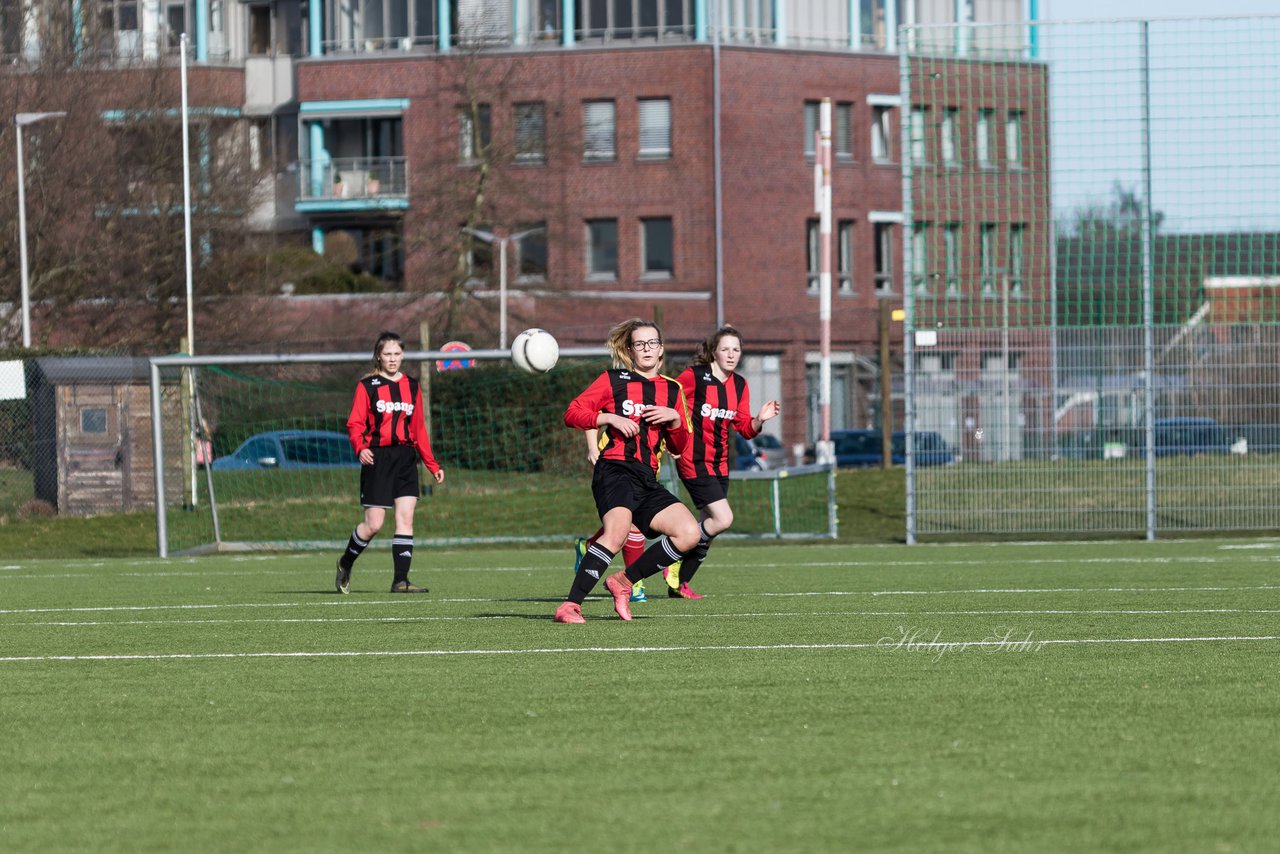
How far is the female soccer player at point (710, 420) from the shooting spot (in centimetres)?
1315

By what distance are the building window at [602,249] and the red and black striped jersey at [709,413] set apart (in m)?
40.9

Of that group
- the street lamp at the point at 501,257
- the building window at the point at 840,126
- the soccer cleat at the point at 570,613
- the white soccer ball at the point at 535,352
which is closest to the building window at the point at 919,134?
the white soccer ball at the point at 535,352

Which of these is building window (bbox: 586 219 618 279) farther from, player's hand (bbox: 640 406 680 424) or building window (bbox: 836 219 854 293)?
player's hand (bbox: 640 406 680 424)

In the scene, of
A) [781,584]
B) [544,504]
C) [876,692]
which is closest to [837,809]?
[876,692]

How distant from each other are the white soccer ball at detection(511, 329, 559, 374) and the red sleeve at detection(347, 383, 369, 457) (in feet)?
7.53

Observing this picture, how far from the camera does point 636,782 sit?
5992mm

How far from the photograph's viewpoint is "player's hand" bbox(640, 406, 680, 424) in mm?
10617

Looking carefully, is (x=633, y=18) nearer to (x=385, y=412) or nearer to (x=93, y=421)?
(x=93, y=421)

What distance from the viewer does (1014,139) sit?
20.6 m

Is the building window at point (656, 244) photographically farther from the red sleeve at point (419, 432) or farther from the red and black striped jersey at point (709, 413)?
the red and black striped jersey at point (709, 413)

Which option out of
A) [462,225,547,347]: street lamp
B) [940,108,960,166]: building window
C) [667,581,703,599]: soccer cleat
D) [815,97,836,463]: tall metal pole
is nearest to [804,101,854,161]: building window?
[462,225,547,347]: street lamp

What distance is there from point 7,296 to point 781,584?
84.5 feet

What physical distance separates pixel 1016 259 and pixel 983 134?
1620 mm

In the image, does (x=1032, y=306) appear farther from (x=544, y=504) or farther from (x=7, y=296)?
(x=7, y=296)
